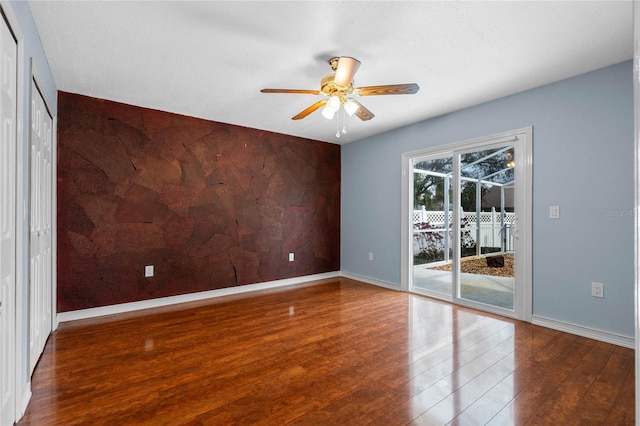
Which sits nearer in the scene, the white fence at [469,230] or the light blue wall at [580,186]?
the light blue wall at [580,186]

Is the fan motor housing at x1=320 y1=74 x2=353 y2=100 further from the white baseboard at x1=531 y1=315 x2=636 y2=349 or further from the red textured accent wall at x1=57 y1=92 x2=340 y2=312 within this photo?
the white baseboard at x1=531 y1=315 x2=636 y2=349

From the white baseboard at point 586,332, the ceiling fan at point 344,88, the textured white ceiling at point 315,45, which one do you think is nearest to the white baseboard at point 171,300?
the textured white ceiling at point 315,45

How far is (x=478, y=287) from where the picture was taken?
3797 mm

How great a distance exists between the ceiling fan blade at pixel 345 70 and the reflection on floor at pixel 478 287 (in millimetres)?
2761

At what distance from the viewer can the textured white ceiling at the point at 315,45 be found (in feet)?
6.37

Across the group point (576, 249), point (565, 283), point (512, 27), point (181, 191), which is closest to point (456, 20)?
point (512, 27)

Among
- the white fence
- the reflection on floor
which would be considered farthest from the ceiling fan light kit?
the reflection on floor

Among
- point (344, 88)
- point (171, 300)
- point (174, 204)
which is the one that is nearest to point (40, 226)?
point (174, 204)

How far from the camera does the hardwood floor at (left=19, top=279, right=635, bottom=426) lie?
1730mm

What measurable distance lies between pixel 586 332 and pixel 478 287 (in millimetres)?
1108

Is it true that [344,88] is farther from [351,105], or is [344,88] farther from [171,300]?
[171,300]

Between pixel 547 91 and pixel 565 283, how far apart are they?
185 centimetres

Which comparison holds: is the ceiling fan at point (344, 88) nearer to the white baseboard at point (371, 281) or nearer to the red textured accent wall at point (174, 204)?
the red textured accent wall at point (174, 204)

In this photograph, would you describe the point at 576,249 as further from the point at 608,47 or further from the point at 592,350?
the point at 608,47
